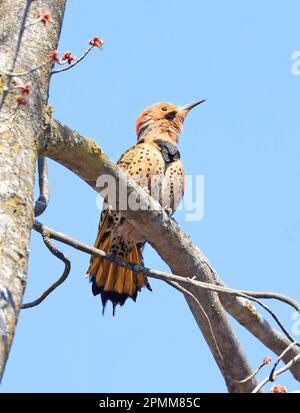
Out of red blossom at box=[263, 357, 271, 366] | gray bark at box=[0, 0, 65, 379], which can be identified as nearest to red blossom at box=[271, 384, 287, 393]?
red blossom at box=[263, 357, 271, 366]

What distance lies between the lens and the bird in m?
5.61

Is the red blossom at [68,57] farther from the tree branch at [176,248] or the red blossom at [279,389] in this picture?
the red blossom at [279,389]

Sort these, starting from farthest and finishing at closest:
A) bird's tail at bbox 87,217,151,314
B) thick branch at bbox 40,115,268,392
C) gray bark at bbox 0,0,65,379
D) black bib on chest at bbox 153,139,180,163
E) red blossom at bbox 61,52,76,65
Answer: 1. black bib on chest at bbox 153,139,180,163
2. bird's tail at bbox 87,217,151,314
3. thick branch at bbox 40,115,268,392
4. red blossom at bbox 61,52,76,65
5. gray bark at bbox 0,0,65,379

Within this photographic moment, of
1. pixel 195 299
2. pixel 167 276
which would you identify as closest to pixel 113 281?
pixel 195 299

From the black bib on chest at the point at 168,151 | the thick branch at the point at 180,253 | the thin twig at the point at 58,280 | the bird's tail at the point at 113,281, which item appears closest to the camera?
the thick branch at the point at 180,253

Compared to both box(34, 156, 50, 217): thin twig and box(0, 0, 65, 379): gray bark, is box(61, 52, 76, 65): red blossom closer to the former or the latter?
box(0, 0, 65, 379): gray bark

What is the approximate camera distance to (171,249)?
4375mm

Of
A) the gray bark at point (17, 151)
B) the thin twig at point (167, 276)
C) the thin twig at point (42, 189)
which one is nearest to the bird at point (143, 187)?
the thin twig at point (42, 189)

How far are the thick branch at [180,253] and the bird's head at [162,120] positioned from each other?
272 centimetres

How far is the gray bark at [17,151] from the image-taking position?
2.63m

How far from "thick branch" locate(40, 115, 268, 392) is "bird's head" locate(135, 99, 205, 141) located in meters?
2.72

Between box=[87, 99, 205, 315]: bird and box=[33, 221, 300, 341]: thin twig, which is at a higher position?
box=[87, 99, 205, 315]: bird
